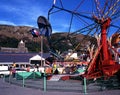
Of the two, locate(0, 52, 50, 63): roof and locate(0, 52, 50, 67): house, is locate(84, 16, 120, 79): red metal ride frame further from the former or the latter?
locate(0, 52, 50, 63): roof

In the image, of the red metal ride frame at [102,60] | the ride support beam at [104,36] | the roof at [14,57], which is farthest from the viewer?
the roof at [14,57]

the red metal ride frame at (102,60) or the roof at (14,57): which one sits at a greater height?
the roof at (14,57)

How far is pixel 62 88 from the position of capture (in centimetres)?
2291

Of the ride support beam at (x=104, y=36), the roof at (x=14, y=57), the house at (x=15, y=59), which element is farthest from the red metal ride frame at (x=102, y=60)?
the roof at (x=14, y=57)

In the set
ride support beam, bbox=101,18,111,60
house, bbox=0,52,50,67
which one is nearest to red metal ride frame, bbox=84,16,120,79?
ride support beam, bbox=101,18,111,60

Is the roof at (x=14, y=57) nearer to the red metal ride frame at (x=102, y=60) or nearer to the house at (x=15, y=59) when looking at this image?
the house at (x=15, y=59)

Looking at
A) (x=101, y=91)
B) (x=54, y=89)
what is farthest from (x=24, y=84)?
(x=101, y=91)

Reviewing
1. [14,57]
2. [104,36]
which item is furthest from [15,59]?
[104,36]

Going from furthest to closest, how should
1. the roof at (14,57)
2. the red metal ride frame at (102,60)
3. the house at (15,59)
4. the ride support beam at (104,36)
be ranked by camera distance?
the roof at (14,57) < the house at (15,59) < the ride support beam at (104,36) < the red metal ride frame at (102,60)

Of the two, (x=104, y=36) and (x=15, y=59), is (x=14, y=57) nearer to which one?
(x=15, y=59)

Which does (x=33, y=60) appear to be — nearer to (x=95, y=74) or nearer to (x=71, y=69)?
(x=71, y=69)

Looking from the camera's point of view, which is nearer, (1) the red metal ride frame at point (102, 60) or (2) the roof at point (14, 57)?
(1) the red metal ride frame at point (102, 60)

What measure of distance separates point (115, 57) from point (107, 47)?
5738 mm

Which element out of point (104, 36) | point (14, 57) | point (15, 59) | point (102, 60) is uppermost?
point (14, 57)
